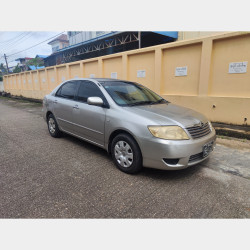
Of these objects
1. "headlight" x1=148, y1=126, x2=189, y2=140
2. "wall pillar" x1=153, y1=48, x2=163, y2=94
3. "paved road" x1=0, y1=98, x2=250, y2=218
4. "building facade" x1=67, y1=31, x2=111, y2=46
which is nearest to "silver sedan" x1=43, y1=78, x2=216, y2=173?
"headlight" x1=148, y1=126, x2=189, y2=140

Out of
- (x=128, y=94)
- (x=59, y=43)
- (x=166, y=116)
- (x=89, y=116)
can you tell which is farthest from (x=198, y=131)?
(x=59, y=43)

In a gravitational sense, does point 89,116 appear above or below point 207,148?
above

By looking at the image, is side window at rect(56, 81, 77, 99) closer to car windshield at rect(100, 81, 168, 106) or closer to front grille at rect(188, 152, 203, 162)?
car windshield at rect(100, 81, 168, 106)

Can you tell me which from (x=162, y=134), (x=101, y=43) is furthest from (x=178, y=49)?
(x=101, y=43)

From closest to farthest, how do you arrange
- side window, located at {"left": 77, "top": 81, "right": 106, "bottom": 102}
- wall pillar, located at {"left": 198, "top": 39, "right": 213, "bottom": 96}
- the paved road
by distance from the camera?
the paved road → side window, located at {"left": 77, "top": 81, "right": 106, "bottom": 102} → wall pillar, located at {"left": 198, "top": 39, "right": 213, "bottom": 96}

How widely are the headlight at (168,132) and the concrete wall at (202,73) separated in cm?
305

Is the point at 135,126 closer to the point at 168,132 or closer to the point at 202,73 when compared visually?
the point at 168,132

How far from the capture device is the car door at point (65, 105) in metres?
4.00

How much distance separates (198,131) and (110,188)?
1.57 meters

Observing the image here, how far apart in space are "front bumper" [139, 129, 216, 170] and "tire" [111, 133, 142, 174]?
0.11 m

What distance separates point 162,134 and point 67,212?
155 centimetres

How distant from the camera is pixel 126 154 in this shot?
288 centimetres

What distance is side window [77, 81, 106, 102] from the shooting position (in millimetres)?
3483

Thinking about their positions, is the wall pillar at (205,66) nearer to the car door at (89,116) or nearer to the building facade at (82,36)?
the car door at (89,116)
